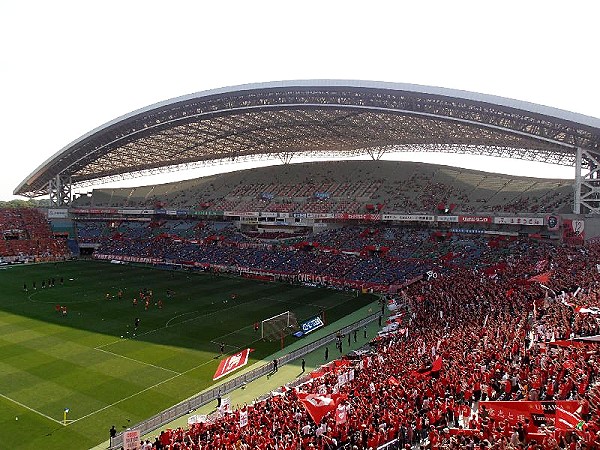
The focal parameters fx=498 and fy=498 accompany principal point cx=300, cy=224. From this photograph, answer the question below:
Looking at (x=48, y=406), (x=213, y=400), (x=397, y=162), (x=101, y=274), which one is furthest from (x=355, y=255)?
(x=48, y=406)

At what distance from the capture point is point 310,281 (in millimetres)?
50469

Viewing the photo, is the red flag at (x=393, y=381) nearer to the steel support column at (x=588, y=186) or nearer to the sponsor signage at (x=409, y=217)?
the steel support column at (x=588, y=186)

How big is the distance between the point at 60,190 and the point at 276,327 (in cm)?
6138

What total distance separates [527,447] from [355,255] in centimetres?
4494

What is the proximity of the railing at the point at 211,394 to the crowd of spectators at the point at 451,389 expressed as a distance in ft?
8.59

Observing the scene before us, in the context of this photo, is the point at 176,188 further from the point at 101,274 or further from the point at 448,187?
the point at 448,187

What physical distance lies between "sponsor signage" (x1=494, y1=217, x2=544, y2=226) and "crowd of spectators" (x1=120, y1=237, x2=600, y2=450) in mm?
20226

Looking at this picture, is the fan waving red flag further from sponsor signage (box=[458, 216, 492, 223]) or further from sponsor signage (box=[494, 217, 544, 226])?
sponsor signage (box=[458, 216, 492, 223])

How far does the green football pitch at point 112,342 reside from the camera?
20.7 meters

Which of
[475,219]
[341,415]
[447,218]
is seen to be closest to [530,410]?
[341,415]

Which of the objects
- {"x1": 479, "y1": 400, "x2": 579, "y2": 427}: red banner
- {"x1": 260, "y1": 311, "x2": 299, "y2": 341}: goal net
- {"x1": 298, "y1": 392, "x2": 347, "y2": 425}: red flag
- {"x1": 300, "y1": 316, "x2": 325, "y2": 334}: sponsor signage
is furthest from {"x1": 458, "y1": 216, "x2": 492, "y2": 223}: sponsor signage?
{"x1": 479, "y1": 400, "x2": 579, "y2": 427}: red banner

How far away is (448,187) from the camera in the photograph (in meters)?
60.0

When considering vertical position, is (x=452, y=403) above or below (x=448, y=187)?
below

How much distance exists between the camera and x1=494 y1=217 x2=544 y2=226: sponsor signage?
4631 cm
